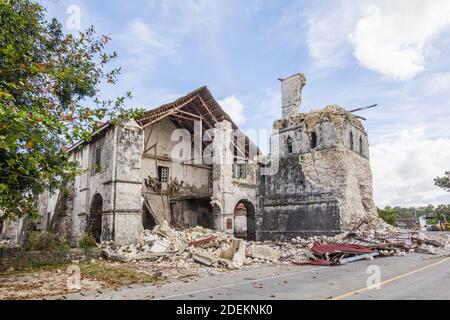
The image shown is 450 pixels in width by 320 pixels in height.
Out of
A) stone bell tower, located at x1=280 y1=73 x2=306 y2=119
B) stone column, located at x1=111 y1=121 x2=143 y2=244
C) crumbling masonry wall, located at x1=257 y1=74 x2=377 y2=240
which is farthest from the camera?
stone bell tower, located at x1=280 y1=73 x2=306 y2=119

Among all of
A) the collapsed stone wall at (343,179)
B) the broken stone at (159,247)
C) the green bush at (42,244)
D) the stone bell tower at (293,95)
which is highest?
the stone bell tower at (293,95)

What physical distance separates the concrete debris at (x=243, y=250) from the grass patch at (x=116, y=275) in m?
1.02

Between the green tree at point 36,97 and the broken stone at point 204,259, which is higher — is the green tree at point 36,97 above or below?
above

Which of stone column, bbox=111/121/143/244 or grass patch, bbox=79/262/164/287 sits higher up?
stone column, bbox=111/121/143/244

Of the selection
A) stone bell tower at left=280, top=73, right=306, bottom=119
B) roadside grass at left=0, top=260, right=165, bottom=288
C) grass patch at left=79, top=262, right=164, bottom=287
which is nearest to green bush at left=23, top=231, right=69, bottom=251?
roadside grass at left=0, top=260, right=165, bottom=288

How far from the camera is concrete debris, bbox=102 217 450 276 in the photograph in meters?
12.5

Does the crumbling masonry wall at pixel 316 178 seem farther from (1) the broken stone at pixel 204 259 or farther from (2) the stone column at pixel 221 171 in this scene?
(1) the broken stone at pixel 204 259

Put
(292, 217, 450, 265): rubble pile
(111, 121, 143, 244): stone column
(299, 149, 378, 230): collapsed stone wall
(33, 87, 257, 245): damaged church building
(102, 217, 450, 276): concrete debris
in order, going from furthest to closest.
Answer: (299, 149, 378, 230): collapsed stone wall → (33, 87, 257, 245): damaged church building → (111, 121, 143, 244): stone column → (292, 217, 450, 265): rubble pile → (102, 217, 450, 276): concrete debris

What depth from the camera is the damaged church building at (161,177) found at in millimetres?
17875

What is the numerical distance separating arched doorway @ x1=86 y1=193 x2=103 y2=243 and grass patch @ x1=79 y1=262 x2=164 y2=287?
8123 mm

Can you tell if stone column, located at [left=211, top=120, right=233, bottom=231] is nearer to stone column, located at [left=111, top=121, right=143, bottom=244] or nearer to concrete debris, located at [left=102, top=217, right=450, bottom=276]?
concrete debris, located at [left=102, top=217, right=450, bottom=276]

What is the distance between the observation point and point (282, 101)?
26.4 meters

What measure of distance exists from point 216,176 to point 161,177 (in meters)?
4.16

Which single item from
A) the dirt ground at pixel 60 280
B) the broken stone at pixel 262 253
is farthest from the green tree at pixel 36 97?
the broken stone at pixel 262 253
